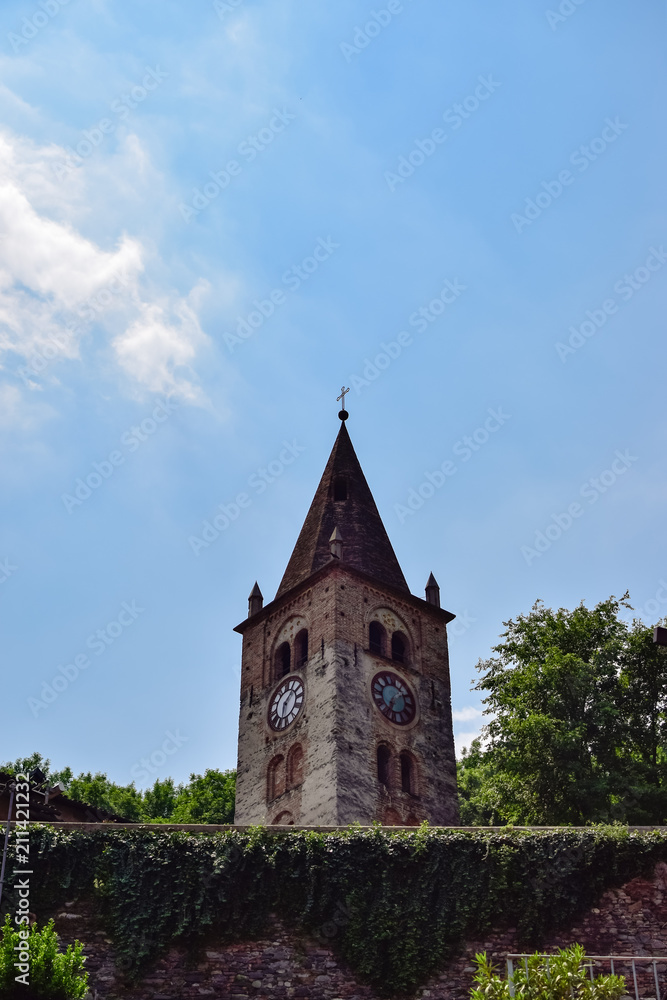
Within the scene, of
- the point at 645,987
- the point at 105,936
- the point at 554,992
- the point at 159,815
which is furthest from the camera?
the point at 159,815

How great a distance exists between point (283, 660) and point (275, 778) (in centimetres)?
429

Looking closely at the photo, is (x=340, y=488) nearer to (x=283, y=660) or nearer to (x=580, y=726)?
(x=283, y=660)

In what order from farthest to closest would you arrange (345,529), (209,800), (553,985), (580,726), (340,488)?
(209,800)
(340,488)
(345,529)
(580,726)
(553,985)

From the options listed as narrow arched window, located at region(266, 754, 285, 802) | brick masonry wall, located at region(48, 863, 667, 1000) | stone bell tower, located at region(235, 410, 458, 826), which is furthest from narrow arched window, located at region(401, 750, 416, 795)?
brick masonry wall, located at region(48, 863, 667, 1000)

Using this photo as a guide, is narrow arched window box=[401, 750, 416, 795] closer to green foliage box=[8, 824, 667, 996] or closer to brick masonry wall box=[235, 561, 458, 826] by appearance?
brick masonry wall box=[235, 561, 458, 826]

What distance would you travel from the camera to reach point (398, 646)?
35688 mm

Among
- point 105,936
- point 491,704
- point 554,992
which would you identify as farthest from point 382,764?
point 554,992

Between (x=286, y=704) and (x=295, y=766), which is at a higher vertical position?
(x=286, y=704)

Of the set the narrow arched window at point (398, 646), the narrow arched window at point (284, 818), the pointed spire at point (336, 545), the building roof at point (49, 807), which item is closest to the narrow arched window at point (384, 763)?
the narrow arched window at point (284, 818)

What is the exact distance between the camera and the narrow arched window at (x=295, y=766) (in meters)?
31.5

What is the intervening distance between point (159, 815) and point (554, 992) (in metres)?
40.0

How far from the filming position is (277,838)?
19844mm

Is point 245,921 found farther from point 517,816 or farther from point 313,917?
point 517,816

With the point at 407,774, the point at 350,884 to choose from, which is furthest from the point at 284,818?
the point at 350,884
